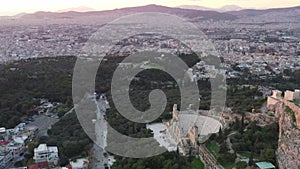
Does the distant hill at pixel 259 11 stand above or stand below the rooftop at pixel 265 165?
below

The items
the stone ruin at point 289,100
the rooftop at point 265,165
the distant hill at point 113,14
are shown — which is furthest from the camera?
the distant hill at point 113,14

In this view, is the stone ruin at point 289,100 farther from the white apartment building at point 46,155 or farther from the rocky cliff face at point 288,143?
the white apartment building at point 46,155

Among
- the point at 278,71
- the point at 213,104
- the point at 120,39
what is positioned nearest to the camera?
the point at 213,104

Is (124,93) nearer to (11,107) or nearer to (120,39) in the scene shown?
(11,107)

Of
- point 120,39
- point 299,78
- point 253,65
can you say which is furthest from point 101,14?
point 299,78

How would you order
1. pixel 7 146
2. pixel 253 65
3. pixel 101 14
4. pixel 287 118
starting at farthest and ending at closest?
pixel 101 14, pixel 253 65, pixel 7 146, pixel 287 118

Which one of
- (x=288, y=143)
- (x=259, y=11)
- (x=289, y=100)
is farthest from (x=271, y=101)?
(x=259, y=11)

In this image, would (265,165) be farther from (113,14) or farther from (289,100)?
(113,14)

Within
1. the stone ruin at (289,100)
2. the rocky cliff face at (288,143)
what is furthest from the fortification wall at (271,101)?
the rocky cliff face at (288,143)
